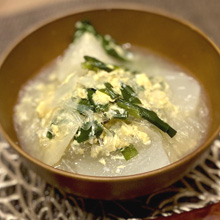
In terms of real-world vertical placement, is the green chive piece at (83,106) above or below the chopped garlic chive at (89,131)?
above

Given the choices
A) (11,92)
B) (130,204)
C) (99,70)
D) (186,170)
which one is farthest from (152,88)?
(11,92)

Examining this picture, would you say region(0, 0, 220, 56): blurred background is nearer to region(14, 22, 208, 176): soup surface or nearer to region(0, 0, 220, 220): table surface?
region(0, 0, 220, 220): table surface

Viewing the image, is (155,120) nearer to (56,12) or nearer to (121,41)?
(121,41)

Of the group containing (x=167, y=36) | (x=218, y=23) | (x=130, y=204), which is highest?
(x=218, y=23)

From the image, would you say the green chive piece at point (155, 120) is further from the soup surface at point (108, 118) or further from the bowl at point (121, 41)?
the bowl at point (121, 41)

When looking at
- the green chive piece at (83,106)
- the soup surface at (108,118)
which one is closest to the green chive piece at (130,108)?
the soup surface at (108,118)

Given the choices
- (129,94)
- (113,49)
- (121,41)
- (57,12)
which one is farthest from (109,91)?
(57,12)

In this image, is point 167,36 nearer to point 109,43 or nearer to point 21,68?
point 109,43
